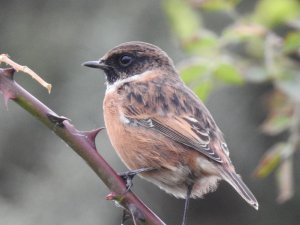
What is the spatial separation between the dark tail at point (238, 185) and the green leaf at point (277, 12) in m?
1.03

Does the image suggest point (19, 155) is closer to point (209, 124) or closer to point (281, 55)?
point (209, 124)

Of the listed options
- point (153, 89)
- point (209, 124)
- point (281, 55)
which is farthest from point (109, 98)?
point (281, 55)

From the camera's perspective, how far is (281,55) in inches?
166

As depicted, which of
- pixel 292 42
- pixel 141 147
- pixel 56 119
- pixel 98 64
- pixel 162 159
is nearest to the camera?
pixel 56 119

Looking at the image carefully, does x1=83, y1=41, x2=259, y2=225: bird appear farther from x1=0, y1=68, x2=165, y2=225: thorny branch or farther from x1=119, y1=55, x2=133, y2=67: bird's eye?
x1=0, y1=68, x2=165, y2=225: thorny branch

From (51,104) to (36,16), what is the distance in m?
1.40

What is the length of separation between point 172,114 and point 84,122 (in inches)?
90.6

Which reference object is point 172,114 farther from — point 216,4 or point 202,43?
point 216,4

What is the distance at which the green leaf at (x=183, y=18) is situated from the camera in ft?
14.8

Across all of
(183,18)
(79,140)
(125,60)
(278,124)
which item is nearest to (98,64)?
(125,60)

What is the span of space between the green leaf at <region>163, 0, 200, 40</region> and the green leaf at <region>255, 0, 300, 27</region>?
16.8 inches

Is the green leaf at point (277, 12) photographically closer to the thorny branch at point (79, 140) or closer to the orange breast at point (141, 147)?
the orange breast at point (141, 147)

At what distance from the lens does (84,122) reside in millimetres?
6637

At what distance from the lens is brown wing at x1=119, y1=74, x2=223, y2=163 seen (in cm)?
420
